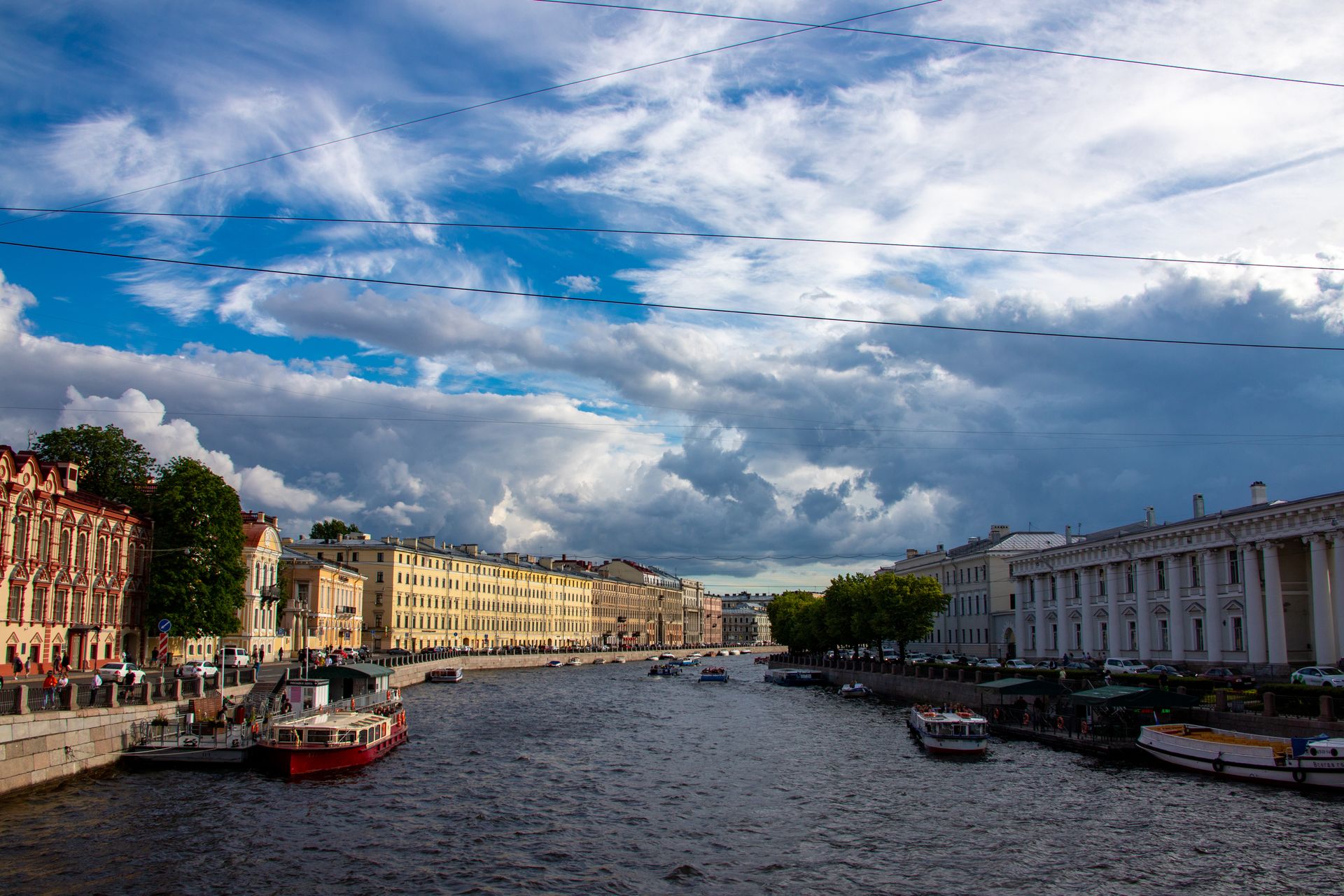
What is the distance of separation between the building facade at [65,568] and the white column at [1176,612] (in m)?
71.3

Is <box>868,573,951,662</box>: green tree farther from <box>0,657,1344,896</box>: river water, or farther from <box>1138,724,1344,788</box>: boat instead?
<box>1138,724,1344,788</box>: boat

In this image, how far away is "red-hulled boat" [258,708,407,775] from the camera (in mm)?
37750

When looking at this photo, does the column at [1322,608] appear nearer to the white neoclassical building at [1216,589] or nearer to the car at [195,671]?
the white neoclassical building at [1216,589]

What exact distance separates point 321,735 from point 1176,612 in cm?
6083

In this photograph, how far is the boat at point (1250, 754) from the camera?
3247 centimetres

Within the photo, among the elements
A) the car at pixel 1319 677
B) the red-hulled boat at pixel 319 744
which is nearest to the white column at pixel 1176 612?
the car at pixel 1319 677

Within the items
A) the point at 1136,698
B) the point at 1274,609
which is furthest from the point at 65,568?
the point at 1274,609

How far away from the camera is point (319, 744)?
38656 millimetres

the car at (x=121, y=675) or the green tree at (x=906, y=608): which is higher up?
the green tree at (x=906, y=608)

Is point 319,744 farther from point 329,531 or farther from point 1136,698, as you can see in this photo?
point 329,531

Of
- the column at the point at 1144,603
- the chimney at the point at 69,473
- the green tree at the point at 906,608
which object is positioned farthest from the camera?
the green tree at the point at 906,608

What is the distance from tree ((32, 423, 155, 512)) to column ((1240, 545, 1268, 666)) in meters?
74.7

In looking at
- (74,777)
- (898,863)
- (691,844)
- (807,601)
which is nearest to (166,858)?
(74,777)

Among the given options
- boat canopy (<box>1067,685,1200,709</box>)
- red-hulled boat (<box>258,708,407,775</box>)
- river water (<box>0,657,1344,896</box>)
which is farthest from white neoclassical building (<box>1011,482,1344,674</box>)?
red-hulled boat (<box>258,708,407,775</box>)
